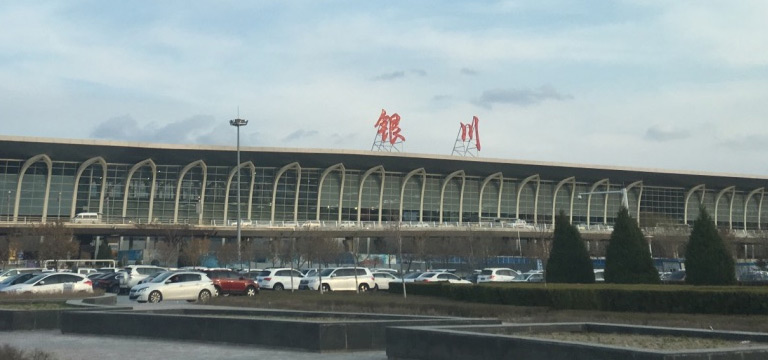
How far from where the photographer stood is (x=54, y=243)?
188 ft

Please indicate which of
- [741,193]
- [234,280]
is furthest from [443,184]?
[234,280]

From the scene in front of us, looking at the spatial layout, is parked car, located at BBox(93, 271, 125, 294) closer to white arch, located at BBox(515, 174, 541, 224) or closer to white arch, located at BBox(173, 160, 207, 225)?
white arch, located at BBox(173, 160, 207, 225)

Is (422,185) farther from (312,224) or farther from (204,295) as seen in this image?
(204,295)

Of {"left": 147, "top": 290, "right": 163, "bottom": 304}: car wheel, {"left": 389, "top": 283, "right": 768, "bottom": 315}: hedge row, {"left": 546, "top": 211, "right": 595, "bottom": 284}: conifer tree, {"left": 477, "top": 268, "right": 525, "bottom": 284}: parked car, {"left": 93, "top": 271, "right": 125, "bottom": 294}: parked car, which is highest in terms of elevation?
{"left": 546, "top": 211, "right": 595, "bottom": 284}: conifer tree

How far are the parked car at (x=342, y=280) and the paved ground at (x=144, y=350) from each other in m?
24.6

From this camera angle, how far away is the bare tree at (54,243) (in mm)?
57406

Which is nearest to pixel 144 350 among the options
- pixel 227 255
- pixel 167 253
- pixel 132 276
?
pixel 132 276

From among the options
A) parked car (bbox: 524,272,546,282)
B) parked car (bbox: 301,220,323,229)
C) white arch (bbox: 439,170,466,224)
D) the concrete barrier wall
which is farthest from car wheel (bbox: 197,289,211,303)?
white arch (bbox: 439,170,466,224)

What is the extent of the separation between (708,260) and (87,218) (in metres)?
62.7

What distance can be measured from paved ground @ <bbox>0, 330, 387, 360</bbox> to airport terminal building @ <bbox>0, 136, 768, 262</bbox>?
61227 mm

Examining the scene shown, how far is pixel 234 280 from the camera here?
3662cm

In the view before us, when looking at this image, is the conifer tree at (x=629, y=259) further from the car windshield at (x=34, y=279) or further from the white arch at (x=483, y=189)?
the white arch at (x=483, y=189)

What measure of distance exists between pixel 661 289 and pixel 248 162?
6293 centimetres

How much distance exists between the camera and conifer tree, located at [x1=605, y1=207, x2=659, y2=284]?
30.3 metres
